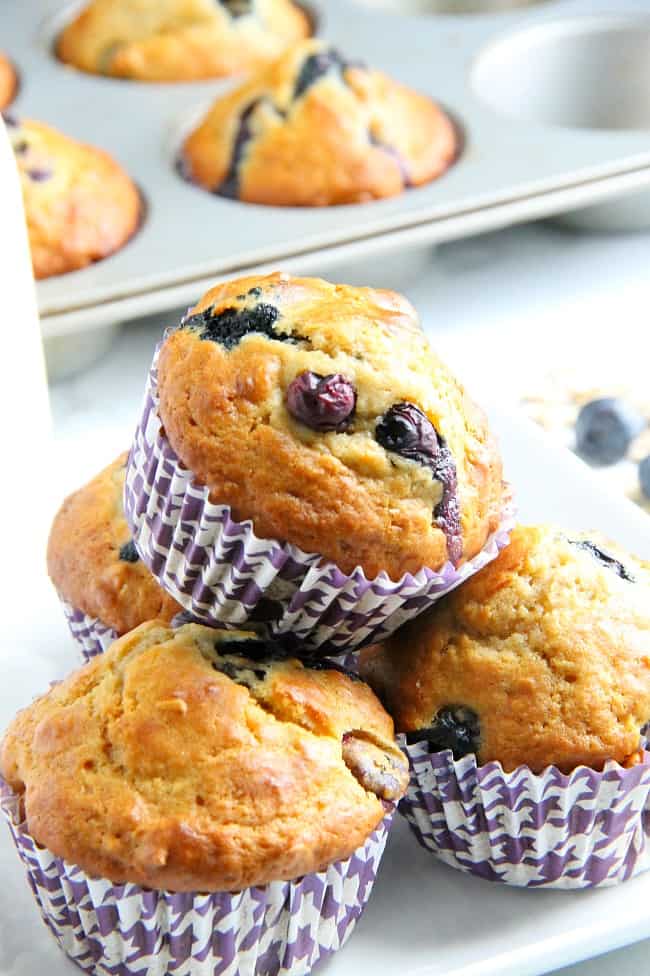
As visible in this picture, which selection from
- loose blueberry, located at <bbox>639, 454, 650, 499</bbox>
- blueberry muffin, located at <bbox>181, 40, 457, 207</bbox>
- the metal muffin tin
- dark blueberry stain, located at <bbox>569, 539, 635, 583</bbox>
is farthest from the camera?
blueberry muffin, located at <bbox>181, 40, 457, 207</bbox>

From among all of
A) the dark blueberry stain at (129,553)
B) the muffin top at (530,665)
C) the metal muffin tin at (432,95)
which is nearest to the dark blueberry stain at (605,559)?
the muffin top at (530,665)

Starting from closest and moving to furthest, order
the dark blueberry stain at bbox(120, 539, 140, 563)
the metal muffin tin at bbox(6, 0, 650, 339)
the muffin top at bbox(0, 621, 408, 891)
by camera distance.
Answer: the muffin top at bbox(0, 621, 408, 891) → the dark blueberry stain at bbox(120, 539, 140, 563) → the metal muffin tin at bbox(6, 0, 650, 339)

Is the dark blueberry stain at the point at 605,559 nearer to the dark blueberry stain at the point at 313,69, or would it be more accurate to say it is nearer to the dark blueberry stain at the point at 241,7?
the dark blueberry stain at the point at 313,69

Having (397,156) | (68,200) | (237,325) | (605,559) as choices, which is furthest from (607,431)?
(237,325)

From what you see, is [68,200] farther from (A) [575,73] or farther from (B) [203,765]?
(B) [203,765]

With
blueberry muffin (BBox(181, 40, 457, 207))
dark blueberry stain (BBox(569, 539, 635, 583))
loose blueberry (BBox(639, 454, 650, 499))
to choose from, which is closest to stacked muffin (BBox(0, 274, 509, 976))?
dark blueberry stain (BBox(569, 539, 635, 583))

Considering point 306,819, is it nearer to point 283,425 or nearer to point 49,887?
point 49,887

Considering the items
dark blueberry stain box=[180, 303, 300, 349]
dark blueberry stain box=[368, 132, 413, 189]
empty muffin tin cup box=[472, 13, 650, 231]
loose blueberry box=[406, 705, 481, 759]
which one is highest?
dark blueberry stain box=[180, 303, 300, 349]

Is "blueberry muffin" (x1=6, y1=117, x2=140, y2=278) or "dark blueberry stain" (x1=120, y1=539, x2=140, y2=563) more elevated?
"dark blueberry stain" (x1=120, y1=539, x2=140, y2=563)

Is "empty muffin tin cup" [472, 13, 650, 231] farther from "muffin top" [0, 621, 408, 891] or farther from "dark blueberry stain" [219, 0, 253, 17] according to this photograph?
"muffin top" [0, 621, 408, 891]
